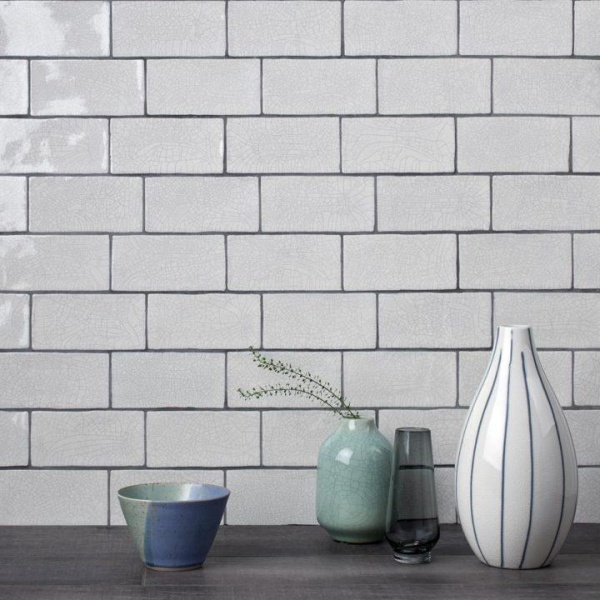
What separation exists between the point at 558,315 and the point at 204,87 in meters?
0.65

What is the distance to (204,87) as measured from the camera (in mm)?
1302

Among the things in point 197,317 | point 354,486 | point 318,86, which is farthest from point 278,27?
point 354,486

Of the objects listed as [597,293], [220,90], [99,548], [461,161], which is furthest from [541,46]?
[99,548]

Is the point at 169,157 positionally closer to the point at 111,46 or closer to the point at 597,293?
the point at 111,46

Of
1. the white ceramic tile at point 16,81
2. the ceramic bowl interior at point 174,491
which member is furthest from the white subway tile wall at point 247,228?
the ceramic bowl interior at point 174,491

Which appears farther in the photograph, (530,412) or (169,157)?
(169,157)

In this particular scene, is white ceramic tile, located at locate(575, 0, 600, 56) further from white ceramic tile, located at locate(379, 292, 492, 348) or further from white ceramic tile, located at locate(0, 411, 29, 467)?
white ceramic tile, located at locate(0, 411, 29, 467)

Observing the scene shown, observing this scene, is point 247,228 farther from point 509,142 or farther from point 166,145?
point 509,142

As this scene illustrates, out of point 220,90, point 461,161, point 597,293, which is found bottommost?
point 597,293

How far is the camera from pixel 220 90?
130 cm

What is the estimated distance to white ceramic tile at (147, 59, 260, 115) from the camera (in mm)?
1300

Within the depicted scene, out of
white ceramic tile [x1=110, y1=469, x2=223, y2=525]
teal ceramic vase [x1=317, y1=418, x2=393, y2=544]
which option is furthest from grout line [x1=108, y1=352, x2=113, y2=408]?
teal ceramic vase [x1=317, y1=418, x2=393, y2=544]

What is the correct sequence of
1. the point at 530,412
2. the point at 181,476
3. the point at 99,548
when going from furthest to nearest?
the point at 181,476 → the point at 99,548 → the point at 530,412

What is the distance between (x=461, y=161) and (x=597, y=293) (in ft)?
0.97
